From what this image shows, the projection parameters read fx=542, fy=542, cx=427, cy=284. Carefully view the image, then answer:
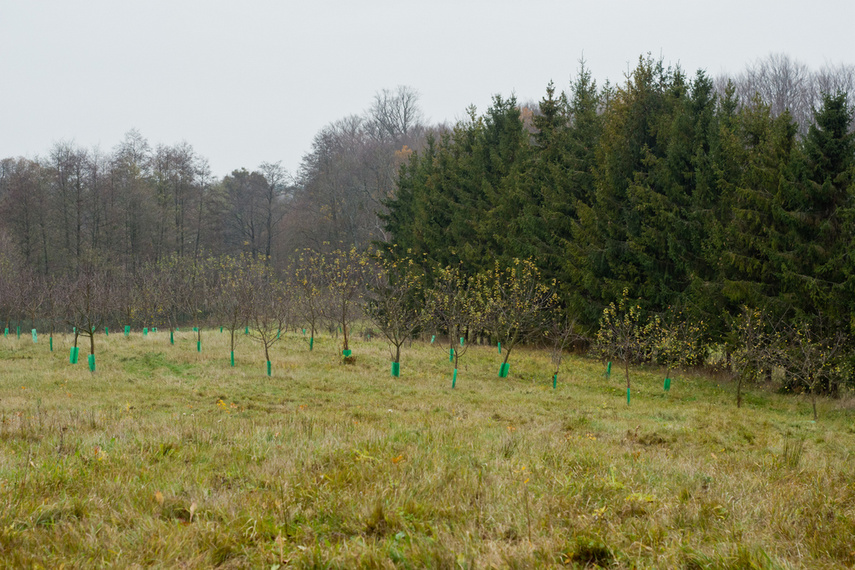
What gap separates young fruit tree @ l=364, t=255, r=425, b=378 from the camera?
18781mm

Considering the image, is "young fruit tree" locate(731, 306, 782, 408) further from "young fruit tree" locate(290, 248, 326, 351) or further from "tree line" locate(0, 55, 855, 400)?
"young fruit tree" locate(290, 248, 326, 351)

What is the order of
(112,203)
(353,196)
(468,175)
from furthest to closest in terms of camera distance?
(353,196)
(112,203)
(468,175)

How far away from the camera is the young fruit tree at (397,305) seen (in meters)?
18.8

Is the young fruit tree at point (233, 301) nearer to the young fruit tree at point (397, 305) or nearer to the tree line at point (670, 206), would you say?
the young fruit tree at point (397, 305)

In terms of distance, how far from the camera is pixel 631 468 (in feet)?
16.8

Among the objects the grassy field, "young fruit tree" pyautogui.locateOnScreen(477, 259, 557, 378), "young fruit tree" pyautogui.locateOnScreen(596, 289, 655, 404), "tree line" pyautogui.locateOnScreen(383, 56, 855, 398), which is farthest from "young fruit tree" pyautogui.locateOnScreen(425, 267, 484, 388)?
the grassy field

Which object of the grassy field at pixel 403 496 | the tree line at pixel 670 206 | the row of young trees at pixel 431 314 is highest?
the tree line at pixel 670 206

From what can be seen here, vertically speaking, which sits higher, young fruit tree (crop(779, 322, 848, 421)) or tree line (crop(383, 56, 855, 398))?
tree line (crop(383, 56, 855, 398))

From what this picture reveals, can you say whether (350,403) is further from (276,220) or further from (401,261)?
(276,220)

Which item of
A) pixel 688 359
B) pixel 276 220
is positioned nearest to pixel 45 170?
pixel 276 220

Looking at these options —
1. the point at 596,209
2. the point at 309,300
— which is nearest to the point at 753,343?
the point at 596,209

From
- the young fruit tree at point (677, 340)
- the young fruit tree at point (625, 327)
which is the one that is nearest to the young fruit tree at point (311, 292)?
the young fruit tree at point (625, 327)

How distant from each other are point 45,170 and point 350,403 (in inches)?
1689

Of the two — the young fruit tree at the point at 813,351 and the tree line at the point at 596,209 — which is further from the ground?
the tree line at the point at 596,209
